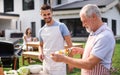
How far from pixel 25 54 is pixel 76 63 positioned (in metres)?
8.27

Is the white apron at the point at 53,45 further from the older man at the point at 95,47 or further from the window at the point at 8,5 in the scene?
the window at the point at 8,5

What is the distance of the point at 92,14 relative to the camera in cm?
284

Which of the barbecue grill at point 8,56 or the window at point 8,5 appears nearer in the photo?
the barbecue grill at point 8,56

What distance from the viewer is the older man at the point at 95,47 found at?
9.36ft

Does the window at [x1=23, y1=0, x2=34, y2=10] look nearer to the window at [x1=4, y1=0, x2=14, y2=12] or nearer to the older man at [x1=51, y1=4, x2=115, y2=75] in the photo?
the window at [x1=4, y1=0, x2=14, y2=12]

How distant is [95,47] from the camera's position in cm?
289

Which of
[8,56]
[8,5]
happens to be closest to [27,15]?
[8,5]

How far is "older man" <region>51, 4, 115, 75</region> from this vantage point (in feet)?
9.36

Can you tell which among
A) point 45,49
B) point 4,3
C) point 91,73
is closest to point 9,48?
point 45,49

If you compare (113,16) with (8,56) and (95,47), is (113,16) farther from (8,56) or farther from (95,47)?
(95,47)

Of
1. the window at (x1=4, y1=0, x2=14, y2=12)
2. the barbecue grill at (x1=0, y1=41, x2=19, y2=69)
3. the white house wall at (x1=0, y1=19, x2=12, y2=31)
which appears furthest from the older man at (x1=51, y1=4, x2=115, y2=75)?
the window at (x1=4, y1=0, x2=14, y2=12)

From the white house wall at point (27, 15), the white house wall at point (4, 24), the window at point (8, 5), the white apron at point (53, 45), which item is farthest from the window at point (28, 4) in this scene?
the white apron at point (53, 45)

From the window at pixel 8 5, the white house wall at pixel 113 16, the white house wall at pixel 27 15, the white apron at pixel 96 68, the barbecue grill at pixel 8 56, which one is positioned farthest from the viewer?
the window at pixel 8 5

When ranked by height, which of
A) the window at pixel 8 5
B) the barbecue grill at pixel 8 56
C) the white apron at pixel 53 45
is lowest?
the barbecue grill at pixel 8 56
